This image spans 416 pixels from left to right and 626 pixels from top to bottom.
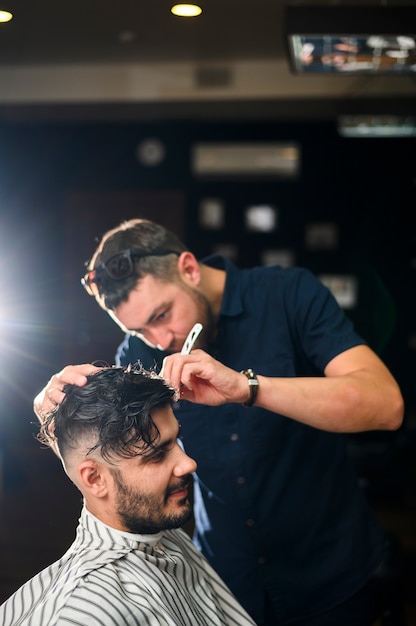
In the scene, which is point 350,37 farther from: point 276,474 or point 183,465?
point 183,465

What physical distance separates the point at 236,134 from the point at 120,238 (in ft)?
16.7

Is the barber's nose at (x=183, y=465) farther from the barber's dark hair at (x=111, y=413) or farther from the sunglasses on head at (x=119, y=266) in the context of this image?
the sunglasses on head at (x=119, y=266)

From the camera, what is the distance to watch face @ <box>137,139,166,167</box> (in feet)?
20.7

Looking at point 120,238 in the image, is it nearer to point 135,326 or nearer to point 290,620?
point 135,326

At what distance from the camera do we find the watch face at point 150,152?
6.32 m

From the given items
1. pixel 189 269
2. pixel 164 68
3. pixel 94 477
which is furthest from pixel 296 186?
pixel 94 477

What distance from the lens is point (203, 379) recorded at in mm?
1479

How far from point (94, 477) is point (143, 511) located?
0.34ft

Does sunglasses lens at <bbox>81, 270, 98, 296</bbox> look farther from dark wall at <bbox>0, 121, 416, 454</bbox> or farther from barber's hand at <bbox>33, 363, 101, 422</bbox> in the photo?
dark wall at <bbox>0, 121, 416, 454</bbox>

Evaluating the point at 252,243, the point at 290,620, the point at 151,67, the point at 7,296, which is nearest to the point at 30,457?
the point at 7,296

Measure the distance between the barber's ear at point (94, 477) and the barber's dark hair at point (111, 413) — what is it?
25 mm

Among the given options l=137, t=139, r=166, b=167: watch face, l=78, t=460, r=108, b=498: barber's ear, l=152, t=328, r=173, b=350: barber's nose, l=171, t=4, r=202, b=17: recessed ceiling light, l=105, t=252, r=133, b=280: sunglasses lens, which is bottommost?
l=78, t=460, r=108, b=498: barber's ear

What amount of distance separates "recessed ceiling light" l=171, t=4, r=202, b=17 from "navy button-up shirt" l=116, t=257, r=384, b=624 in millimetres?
633

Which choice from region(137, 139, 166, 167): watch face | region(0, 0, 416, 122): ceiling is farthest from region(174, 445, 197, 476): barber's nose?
region(137, 139, 166, 167): watch face
